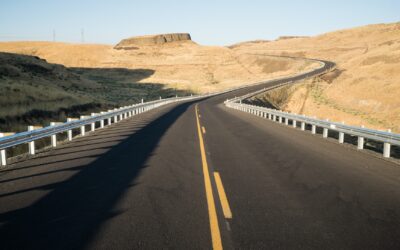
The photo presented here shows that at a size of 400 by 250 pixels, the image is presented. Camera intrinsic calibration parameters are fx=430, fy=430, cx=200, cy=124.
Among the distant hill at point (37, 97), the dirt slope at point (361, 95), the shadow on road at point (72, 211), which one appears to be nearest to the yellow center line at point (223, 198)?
the shadow on road at point (72, 211)

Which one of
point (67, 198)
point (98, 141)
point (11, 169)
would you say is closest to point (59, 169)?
point (11, 169)

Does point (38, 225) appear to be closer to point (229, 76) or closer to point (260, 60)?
point (229, 76)

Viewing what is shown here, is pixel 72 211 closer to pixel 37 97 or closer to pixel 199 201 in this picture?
pixel 199 201

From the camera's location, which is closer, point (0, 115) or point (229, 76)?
point (0, 115)

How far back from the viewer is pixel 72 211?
662cm

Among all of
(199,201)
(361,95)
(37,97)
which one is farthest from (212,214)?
(361,95)

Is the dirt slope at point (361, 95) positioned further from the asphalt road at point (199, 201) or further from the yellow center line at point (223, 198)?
the yellow center line at point (223, 198)

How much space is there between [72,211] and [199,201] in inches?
79.9

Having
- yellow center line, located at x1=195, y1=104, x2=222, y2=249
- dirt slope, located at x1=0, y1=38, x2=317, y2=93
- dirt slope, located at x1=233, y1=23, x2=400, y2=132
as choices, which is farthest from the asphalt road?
dirt slope, located at x1=0, y1=38, x2=317, y2=93

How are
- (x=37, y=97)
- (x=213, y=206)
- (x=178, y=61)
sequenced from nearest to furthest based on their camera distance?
(x=213, y=206) < (x=37, y=97) < (x=178, y=61)

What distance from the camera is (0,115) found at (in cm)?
2580

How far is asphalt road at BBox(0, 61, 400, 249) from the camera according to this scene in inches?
214

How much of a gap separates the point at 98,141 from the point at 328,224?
11.2 metres

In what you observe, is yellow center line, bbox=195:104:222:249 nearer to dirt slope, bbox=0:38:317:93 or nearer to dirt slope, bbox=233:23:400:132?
dirt slope, bbox=233:23:400:132
